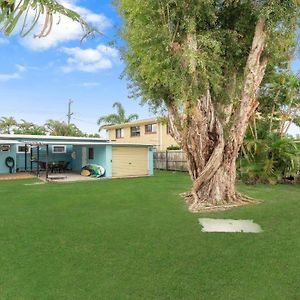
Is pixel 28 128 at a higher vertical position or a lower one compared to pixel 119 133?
higher

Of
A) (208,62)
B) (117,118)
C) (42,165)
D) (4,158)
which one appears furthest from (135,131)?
(208,62)

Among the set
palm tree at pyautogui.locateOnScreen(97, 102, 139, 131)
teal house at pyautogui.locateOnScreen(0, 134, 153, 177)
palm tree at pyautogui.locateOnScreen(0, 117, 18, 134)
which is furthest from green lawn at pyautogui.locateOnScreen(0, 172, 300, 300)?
palm tree at pyautogui.locateOnScreen(0, 117, 18, 134)

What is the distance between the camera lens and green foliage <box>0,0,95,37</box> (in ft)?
7.27

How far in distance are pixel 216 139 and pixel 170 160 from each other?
50.0ft

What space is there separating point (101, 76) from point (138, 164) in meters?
6.42

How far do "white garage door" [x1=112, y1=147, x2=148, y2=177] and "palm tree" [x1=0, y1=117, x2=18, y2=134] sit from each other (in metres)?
24.2

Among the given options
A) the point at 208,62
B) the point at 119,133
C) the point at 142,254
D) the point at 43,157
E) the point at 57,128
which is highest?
the point at 57,128

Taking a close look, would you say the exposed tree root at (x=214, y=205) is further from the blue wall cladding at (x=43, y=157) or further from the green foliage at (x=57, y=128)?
the green foliage at (x=57, y=128)

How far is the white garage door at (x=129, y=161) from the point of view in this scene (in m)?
22.5

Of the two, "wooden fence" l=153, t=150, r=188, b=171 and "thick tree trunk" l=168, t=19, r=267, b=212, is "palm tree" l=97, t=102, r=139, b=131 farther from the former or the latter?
"thick tree trunk" l=168, t=19, r=267, b=212

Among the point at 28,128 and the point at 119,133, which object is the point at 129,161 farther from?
the point at 28,128

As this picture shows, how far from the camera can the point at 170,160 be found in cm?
2567

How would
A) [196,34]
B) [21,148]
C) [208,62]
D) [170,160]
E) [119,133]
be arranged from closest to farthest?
[208,62] → [196,34] → [21,148] → [170,160] → [119,133]

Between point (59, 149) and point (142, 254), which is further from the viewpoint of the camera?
point (59, 149)
